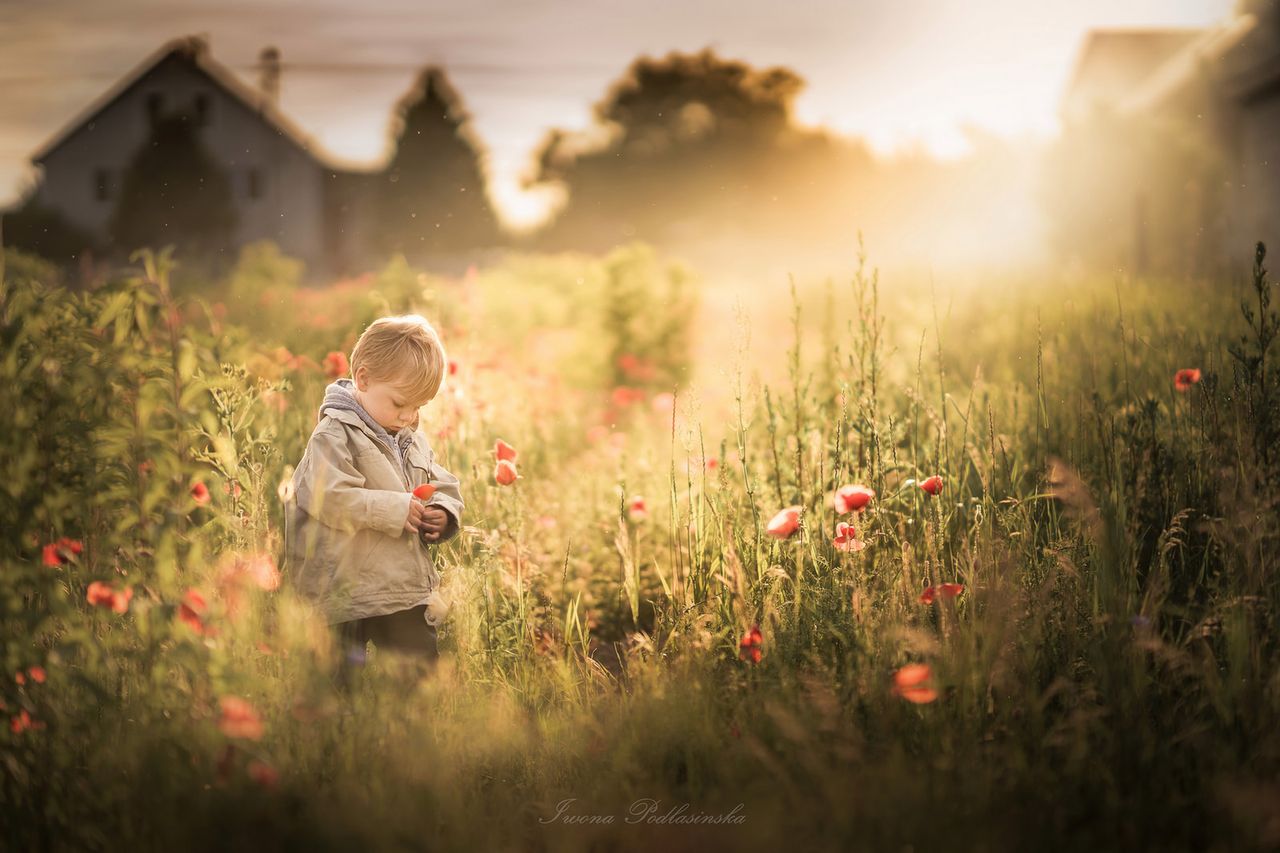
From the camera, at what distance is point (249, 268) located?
49.2 feet

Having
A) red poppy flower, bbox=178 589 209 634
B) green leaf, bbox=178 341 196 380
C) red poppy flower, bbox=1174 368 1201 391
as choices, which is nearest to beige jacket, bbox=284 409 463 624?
red poppy flower, bbox=178 589 209 634

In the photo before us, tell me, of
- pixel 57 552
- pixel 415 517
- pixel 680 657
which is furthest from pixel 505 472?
pixel 57 552

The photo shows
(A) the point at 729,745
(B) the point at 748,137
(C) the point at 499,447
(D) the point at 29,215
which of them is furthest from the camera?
(B) the point at 748,137

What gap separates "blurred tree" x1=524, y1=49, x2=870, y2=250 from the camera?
137 feet

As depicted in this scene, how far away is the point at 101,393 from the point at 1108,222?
52.0 ft

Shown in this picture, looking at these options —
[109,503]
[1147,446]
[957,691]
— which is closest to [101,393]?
[109,503]

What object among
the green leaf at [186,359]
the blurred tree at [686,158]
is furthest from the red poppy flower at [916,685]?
the blurred tree at [686,158]

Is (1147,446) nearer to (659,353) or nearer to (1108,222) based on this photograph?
(659,353)

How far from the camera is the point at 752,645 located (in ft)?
7.39

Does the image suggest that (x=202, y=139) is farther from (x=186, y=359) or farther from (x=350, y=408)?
(x=186, y=359)

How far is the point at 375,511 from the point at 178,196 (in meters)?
24.3

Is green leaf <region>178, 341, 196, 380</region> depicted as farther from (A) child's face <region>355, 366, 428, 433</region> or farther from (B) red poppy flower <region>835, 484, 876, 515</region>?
(B) red poppy flower <region>835, 484, 876, 515</region>

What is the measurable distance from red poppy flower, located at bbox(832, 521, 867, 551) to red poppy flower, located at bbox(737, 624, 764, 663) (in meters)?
0.32

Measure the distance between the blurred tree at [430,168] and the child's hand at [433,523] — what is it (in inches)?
1183
